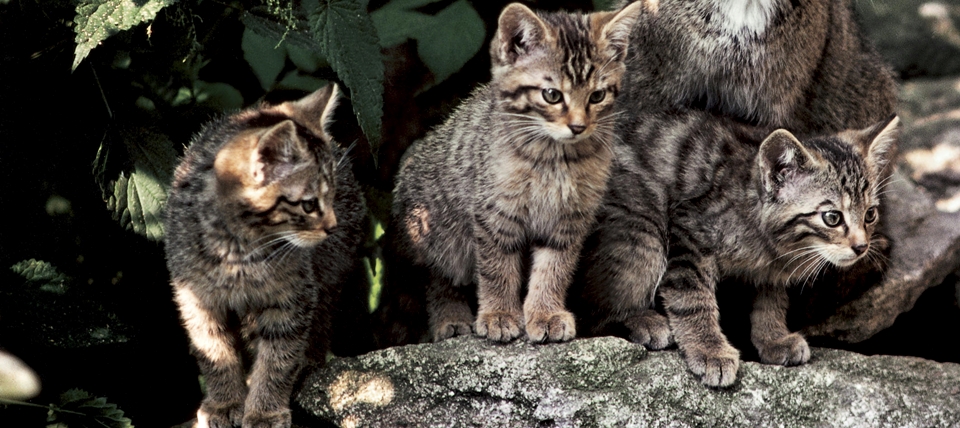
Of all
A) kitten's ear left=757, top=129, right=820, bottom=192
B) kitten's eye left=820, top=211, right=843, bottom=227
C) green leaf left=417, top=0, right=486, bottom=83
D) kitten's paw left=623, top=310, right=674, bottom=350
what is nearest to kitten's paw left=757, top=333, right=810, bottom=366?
kitten's paw left=623, top=310, right=674, bottom=350

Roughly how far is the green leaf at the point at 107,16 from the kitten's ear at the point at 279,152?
0.64 meters

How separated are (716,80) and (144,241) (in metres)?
2.79

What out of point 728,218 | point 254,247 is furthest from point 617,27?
point 254,247

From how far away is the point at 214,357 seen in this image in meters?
3.66

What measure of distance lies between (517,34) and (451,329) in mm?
1365

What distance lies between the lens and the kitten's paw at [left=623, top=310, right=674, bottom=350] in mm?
4000

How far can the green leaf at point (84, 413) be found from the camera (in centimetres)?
340

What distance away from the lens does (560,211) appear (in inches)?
150

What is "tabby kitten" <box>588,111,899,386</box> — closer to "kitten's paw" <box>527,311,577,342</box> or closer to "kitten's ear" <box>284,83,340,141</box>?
"kitten's paw" <box>527,311,577,342</box>

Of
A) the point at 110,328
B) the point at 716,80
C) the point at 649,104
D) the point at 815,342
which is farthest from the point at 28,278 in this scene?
the point at 815,342

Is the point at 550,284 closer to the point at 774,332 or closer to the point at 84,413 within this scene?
the point at 774,332

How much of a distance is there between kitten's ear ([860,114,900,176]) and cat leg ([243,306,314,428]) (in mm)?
2541

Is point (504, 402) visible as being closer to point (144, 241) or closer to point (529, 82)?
point (529, 82)

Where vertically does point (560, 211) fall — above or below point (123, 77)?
below
